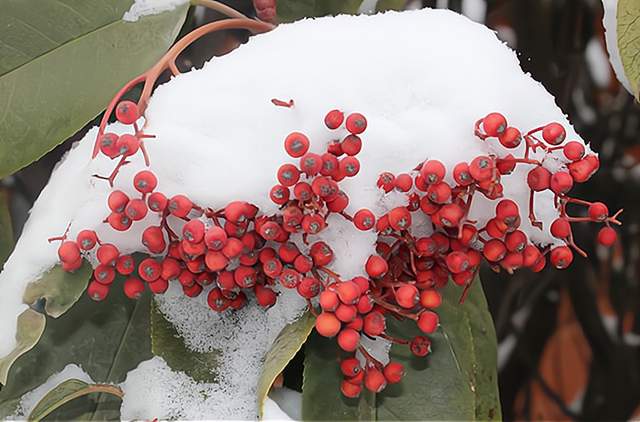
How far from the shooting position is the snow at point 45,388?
27.3 inches

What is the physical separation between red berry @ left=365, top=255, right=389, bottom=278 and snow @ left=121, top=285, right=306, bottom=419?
104 millimetres

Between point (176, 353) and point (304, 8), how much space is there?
12.3 inches

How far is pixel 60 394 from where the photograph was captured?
25.7 inches

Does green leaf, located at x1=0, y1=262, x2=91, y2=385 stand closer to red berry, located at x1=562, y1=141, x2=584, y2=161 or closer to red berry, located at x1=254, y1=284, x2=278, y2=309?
red berry, located at x1=254, y1=284, x2=278, y2=309

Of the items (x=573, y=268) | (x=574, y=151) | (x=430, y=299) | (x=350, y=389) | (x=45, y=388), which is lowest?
(x=573, y=268)

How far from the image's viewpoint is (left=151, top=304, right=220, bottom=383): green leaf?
63cm

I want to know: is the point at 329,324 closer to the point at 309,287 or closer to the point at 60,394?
the point at 309,287

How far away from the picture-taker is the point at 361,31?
22.2 inches

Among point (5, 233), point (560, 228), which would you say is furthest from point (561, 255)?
point (5, 233)

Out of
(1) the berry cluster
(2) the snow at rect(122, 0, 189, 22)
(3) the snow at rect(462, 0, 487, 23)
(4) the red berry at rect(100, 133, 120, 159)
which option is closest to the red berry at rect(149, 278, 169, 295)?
(1) the berry cluster

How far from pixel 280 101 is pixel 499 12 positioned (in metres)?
0.52

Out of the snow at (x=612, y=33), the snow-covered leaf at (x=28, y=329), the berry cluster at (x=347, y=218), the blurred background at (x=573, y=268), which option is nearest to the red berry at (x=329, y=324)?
the berry cluster at (x=347, y=218)

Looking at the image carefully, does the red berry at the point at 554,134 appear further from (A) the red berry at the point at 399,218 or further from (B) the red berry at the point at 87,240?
(B) the red berry at the point at 87,240

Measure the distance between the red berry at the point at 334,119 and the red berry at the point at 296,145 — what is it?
17 millimetres
